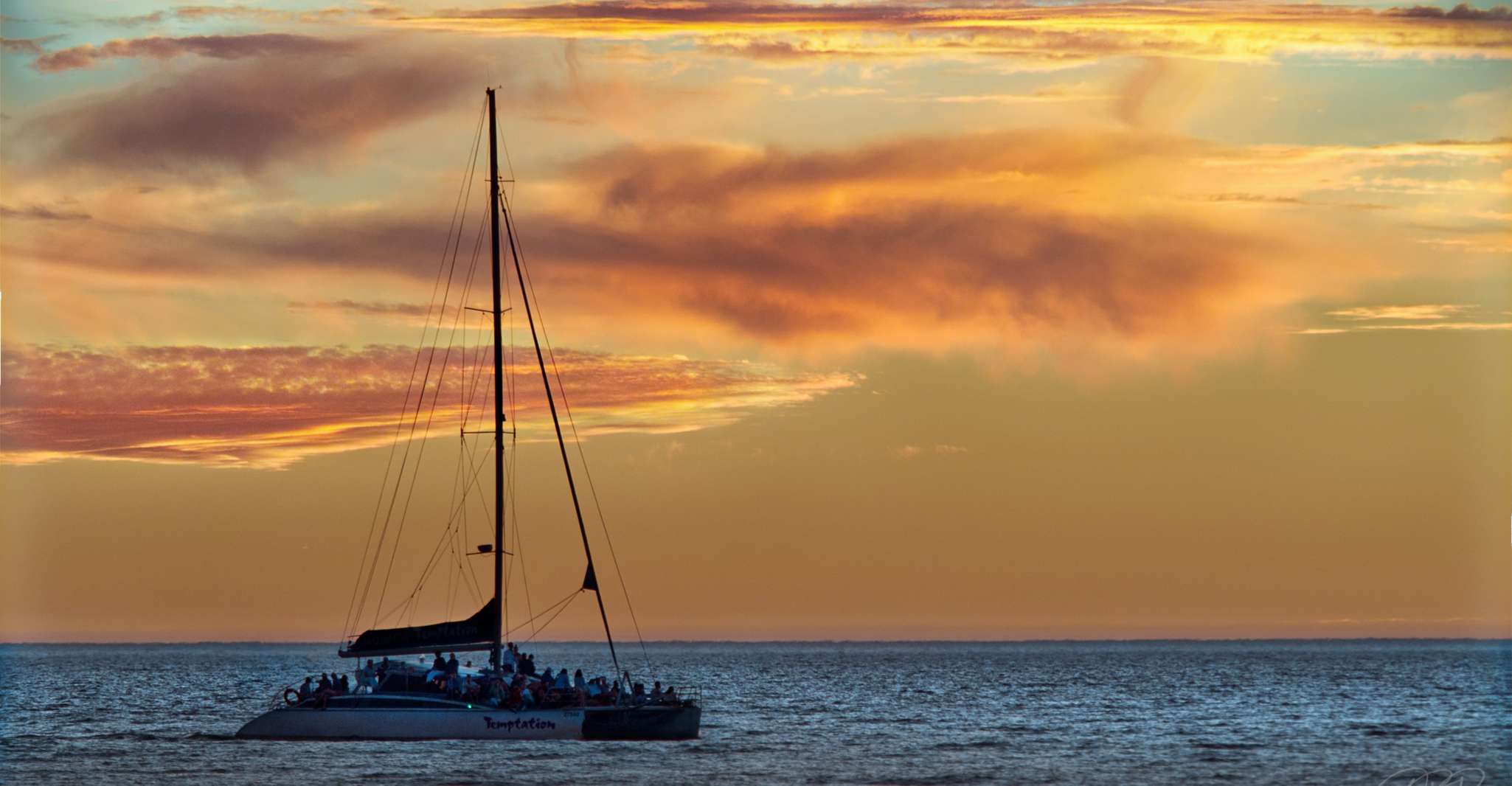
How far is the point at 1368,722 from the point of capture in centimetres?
8675

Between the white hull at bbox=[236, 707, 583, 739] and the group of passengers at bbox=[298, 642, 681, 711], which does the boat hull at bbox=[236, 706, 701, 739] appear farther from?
the group of passengers at bbox=[298, 642, 681, 711]

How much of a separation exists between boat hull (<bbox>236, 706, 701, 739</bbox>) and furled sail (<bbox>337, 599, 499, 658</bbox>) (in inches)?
86.5

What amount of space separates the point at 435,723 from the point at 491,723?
2.19m

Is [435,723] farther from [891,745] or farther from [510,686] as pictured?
[891,745]

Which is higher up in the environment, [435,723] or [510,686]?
[510,686]

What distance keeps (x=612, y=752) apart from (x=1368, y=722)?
41.6 m

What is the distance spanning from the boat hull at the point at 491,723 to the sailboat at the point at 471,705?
26mm

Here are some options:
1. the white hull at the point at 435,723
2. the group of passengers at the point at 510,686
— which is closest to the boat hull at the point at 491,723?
the white hull at the point at 435,723

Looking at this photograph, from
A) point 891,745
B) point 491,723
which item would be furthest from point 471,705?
point 891,745

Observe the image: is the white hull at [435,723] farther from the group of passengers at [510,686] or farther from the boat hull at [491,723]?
the group of passengers at [510,686]

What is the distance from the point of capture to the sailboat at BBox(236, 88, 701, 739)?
59906 mm

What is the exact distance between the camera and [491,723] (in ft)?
195

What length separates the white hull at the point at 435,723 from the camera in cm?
5962

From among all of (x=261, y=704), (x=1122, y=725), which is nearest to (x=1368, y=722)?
(x=1122, y=725)
